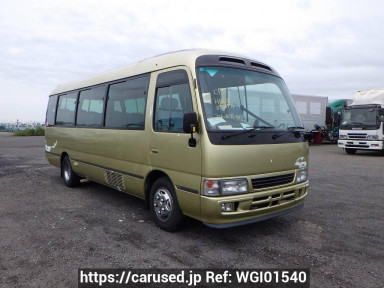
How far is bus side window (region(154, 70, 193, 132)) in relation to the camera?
4.45 meters

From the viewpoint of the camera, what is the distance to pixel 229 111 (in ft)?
14.1

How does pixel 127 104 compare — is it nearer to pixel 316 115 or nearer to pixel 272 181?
pixel 272 181

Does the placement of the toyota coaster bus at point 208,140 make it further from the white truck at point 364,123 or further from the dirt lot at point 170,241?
the white truck at point 364,123

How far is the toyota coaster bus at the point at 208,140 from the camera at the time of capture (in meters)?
4.09

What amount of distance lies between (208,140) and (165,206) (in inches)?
55.7

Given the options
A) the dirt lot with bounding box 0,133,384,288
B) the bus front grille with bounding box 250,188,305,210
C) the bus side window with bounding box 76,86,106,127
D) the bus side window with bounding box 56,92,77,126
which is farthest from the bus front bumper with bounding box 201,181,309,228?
the bus side window with bounding box 56,92,77,126

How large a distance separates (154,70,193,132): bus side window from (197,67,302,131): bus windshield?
0.28m

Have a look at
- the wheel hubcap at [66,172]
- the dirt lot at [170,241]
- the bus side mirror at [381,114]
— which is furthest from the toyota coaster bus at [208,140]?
the bus side mirror at [381,114]

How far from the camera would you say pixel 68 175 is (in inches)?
325

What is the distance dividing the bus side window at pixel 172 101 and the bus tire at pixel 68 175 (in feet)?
13.4

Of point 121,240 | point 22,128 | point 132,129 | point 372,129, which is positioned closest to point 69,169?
point 132,129

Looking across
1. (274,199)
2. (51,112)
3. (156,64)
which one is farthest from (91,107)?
(274,199)

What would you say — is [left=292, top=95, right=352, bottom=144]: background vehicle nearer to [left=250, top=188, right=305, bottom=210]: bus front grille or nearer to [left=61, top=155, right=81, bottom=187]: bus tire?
[left=61, top=155, right=81, bottom=187]: bus tire

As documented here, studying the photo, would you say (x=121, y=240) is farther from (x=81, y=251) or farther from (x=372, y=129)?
(x=372, y=129)
